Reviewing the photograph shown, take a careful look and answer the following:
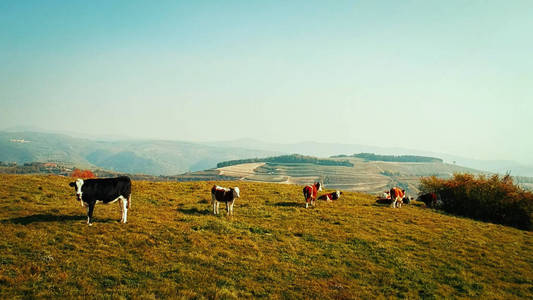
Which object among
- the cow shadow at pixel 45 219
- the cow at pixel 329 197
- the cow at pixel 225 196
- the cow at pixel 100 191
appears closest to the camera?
the cow shadow at pixel 45 219

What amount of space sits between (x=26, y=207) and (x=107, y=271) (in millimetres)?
11389

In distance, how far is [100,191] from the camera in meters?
15.9

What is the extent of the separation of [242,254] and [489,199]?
29353 millimetres

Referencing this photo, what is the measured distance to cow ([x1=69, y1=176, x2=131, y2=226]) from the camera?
15.5 m

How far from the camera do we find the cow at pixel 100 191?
15.5 m

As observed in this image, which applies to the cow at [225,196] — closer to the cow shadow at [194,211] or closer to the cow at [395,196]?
the cow shadow at [194,211]

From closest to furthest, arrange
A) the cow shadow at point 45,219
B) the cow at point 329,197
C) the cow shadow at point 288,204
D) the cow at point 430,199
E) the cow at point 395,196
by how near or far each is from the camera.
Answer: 1. the cow shadow at point 45,219
2. the cow shadow at point 288,204
3. the cow at point 395,196
4. the cow at point 329,197
5. the cow at point 430,199

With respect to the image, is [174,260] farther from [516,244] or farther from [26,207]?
[516,244]

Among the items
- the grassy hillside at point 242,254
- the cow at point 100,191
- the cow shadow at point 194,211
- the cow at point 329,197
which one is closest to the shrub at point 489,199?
the grassy hillside at point 242,254

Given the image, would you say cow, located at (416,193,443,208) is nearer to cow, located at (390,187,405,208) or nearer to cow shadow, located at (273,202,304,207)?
cow, located at (390,187,405,208)

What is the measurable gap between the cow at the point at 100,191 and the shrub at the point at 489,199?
33.2 meters

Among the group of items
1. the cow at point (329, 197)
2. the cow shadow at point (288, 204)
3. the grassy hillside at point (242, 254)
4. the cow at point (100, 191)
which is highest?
the cow at point (100, 191)

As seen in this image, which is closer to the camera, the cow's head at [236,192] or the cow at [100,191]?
the cow at [100,191]

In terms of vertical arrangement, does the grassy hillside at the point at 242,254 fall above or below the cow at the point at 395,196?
below
